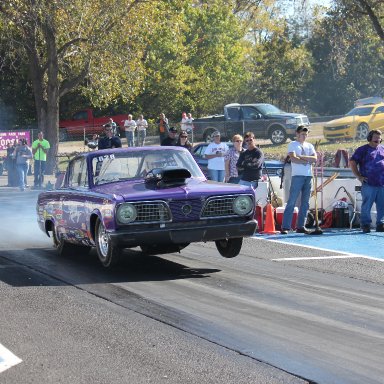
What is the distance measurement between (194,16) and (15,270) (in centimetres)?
4746

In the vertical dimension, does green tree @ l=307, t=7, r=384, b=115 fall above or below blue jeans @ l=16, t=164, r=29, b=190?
above

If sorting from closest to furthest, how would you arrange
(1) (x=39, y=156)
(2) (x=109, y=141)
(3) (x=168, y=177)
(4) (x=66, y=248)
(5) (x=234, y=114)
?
1. (3) (x=168, y=177)
2. (4) (x=66, y=248)
3. (2) (x=109, y=141)
4. (1) (x=39, y=156)
5. (5) (x=234, y=114)

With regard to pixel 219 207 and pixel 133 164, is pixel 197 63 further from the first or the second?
pixel 219 207

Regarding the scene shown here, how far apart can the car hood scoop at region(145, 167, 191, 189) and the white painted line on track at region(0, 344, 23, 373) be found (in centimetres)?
442

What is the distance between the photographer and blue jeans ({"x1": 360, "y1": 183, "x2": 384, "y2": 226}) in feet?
51.1

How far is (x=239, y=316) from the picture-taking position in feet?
28.0

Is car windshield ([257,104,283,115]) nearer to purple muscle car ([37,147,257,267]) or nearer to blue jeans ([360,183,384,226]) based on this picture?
blue jeans ([360,183,384,226])

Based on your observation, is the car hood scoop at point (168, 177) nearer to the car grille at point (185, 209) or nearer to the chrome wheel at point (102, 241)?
the car grille at point (185, 209)

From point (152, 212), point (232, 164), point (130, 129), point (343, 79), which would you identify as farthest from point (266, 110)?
point (152, 212)

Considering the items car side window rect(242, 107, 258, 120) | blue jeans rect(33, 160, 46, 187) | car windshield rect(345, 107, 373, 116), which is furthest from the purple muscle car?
car side window rect(242, 107, 258, 120)

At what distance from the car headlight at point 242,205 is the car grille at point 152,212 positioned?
2.91 ft

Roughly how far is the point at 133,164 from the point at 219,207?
1.55m

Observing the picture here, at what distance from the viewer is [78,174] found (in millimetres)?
12719

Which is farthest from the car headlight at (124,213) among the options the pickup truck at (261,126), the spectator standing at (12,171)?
the pickup truck at (261,126)
